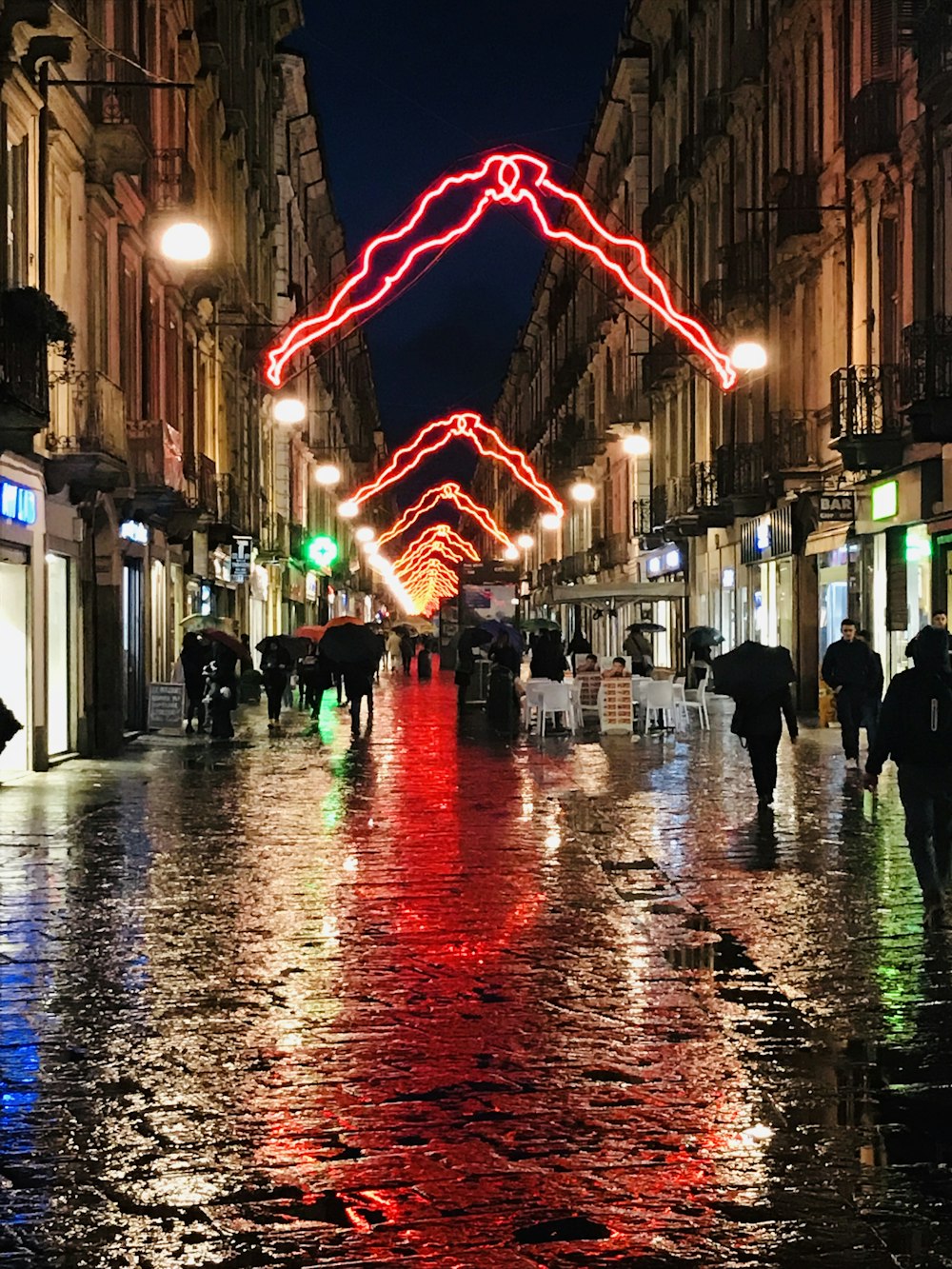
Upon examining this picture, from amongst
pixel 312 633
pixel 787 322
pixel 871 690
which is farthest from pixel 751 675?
pixel 312 633

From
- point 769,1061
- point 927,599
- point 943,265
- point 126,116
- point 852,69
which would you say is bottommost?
point 769,1061

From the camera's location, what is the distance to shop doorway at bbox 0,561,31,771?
21.4 m

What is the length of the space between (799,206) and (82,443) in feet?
47.2

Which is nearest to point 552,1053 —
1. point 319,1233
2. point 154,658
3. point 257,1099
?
point 257,1099

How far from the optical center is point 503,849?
14.2 meters

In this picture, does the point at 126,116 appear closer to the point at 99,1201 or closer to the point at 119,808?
the point at 119,808

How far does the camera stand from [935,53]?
74.6 feet

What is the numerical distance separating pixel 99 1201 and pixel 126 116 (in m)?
21.9

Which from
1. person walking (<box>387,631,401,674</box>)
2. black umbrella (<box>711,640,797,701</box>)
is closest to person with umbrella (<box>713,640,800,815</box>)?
black umbrella (<box>711,640,797,701</box>)

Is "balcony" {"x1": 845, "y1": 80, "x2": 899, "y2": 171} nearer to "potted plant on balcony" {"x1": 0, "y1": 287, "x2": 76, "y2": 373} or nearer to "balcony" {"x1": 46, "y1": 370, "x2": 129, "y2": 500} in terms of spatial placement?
"balcony" {"x1": 46, "y1": 370, "x2": 129, "y2": 500}

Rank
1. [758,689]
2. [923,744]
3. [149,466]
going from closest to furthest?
[923,744], [758,689], [149,466]

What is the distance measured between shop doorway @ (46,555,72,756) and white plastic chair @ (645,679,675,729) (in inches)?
379

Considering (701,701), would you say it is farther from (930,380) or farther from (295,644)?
(295,644)

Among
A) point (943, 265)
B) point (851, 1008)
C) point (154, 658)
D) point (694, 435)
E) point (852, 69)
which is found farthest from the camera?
point (694, 435)
